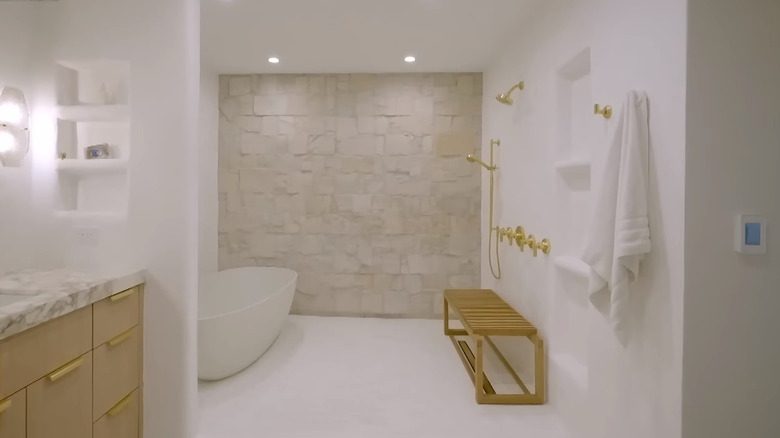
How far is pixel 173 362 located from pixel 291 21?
7.50ft

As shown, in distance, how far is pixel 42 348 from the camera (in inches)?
51.1

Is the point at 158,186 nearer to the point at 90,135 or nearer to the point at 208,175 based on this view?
the point at 90,135

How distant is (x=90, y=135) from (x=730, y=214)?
2.82m

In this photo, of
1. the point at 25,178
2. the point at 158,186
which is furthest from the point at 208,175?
the point at 158,186

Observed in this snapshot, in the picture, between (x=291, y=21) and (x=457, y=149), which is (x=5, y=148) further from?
(x=457, y=149)

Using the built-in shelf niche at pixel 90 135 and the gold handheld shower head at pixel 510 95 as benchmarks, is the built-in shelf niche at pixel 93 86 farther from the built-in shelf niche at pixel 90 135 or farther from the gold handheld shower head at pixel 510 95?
the gold handheld shower head at pixel 510 95

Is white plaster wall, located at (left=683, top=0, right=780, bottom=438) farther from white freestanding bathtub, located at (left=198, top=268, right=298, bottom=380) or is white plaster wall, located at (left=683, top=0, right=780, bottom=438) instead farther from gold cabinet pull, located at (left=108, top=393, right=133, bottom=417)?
white freestanding bathtub, located at (left=198, top=268, right=298, bottom=380)

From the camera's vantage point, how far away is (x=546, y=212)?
2.48m

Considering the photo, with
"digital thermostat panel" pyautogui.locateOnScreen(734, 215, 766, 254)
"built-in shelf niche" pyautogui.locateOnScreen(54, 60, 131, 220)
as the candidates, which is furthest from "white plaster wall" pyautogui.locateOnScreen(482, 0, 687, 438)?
"built-in shelf niche" pyautogui.locateOnScreen(54, 60, 131, 220)

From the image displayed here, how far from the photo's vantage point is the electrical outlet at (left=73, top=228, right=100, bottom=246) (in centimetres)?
190

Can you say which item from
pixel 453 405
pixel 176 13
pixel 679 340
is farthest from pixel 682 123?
pixel 176 13

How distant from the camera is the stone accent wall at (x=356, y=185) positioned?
13.0ft

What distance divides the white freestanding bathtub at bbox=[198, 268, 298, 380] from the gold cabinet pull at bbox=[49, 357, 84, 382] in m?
0.84

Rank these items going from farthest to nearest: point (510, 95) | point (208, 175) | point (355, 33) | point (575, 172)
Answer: point (208, 175), point (510, 95), point (355, 33), point (575, 172)
